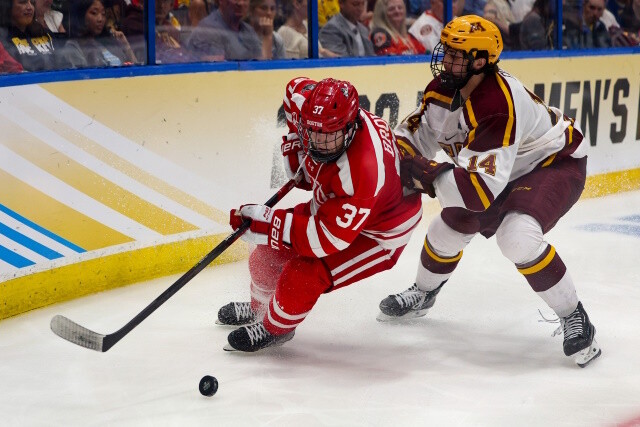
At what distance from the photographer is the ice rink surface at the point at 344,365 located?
8.02ft

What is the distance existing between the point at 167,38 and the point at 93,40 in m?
0.36

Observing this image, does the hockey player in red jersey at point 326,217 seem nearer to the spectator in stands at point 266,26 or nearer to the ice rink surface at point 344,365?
the ice rink surface at point 344,365

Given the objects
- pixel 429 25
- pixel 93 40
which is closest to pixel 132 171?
pixel 93 40

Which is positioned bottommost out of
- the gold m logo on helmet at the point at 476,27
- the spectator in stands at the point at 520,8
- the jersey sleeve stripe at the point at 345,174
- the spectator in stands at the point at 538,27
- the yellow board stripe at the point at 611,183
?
the yellow board stripe at the point at 611,183

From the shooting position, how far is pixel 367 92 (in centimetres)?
452

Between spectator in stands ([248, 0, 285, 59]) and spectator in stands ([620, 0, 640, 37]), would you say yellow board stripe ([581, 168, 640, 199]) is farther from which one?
spectator in stands ([248, 0, 285, 59])

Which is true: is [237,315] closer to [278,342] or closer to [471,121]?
[278,342]

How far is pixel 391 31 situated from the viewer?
15.5ft

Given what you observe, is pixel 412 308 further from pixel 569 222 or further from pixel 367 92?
pixel 569 222

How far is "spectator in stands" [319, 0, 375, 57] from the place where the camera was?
4418 millimetres

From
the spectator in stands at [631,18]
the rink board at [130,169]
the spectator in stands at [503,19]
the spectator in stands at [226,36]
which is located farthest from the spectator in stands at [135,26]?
the spectator in stands at [631,18]

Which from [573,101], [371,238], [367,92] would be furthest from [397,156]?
[573,101]

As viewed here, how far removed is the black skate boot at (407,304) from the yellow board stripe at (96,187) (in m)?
1.02

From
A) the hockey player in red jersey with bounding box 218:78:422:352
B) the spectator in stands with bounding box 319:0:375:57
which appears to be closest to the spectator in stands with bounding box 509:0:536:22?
the spectator in stands with bounding box 319:0:375:57
